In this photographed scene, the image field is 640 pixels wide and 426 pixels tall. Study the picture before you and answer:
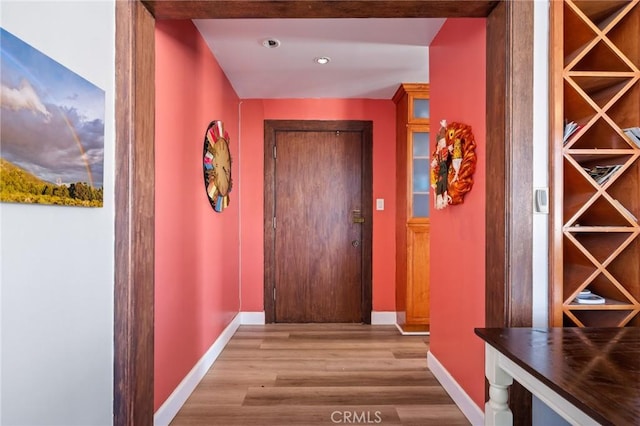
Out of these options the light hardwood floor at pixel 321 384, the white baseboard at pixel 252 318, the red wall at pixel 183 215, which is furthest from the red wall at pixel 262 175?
the red wall at pixel 183 215

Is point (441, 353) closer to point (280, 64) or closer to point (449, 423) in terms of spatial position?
point (449, 423)

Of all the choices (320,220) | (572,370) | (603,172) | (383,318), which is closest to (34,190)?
(572,370)

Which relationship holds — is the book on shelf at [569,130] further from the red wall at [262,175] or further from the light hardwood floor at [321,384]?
the red wall at [262,175]

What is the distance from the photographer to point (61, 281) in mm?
1079

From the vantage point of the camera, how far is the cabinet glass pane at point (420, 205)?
3.24 m

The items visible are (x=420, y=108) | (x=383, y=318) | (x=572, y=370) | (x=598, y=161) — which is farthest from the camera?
(x=383, y=318)

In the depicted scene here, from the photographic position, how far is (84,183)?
1.16m

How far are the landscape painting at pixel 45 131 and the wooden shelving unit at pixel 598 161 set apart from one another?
5.83 ft

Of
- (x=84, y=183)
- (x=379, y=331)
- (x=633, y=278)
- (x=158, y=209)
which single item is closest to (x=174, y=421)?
(x=158, y=209)

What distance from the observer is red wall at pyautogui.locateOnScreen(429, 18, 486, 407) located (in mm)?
1704

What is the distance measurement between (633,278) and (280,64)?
260 cm

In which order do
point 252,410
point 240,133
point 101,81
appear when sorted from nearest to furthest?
point 101,81 → point 252,410 → point 240,133

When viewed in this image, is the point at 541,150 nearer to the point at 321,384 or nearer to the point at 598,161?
the point at 598,161

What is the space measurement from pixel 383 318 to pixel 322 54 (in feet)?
8.65
